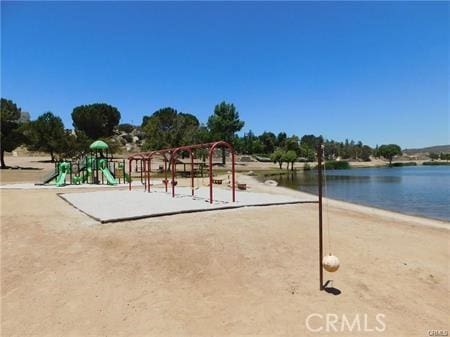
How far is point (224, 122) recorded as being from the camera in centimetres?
7769

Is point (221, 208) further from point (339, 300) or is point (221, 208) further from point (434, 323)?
point (434, 323)

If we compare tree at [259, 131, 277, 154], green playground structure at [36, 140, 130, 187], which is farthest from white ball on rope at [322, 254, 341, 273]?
tree at [259, 131, 277, 154]

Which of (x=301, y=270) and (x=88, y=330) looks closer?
(x=88, y=330)

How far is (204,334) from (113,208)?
986 centimetres

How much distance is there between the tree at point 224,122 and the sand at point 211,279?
68.3m

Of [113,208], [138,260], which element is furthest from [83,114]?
[138,260]

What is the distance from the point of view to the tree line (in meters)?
56.2

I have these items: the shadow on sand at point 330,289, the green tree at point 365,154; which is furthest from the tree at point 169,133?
the green tree at point 365,154

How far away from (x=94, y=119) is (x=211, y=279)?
95.7 metres

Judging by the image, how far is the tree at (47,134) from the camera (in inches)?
2226

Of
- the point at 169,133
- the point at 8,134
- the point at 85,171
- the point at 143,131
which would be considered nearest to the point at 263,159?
the point at 143,131

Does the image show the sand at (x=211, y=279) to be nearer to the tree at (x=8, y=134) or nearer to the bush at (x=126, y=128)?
the tree at (x=8, y=134)

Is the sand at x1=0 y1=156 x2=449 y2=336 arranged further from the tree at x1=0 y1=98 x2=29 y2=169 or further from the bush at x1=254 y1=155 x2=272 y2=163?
the bush at x1=254 y1=155 x2=272 y2=163

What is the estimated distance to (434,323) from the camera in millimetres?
4719
